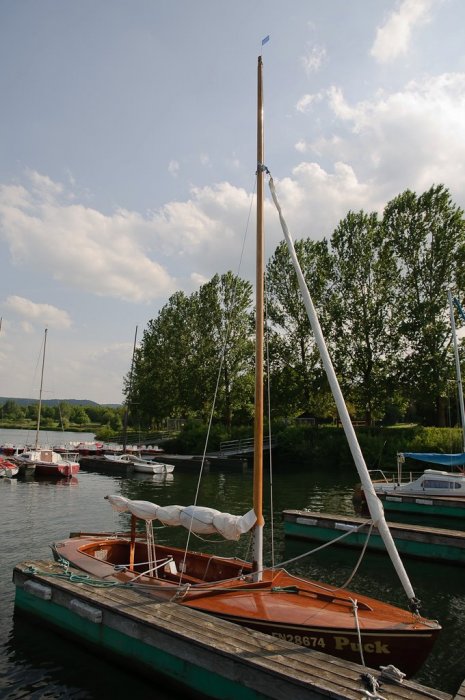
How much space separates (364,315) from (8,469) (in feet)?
115

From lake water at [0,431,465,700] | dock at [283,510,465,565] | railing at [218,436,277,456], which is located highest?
railing at [218,436,277,456]

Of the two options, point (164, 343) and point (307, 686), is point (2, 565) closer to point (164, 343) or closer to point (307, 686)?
point (307, 686)

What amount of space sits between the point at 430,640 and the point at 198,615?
412 centimetres

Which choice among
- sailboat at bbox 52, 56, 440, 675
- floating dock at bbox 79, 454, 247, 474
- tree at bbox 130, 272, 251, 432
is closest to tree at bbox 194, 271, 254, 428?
tree at bbox 130, 272, 251, 432

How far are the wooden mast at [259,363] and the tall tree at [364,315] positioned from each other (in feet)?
128

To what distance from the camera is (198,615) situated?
928 cm

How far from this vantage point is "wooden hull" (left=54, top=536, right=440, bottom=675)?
841cm

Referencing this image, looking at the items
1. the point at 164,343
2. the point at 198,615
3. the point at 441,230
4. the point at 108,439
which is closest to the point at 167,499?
the point at 198,615

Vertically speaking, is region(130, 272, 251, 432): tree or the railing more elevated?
region(130, 272, 251, 432): tree

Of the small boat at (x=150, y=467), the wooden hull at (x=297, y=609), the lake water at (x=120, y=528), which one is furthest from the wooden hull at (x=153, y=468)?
the wooden hull at (x=297, y=609)

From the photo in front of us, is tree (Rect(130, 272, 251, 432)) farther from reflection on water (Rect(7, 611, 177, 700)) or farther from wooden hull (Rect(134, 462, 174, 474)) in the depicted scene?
reflection on water (Rect(7, 611, 177, 700))

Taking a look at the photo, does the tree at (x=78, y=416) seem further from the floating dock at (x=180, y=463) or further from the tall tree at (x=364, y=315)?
the tall tree at (x=364, y=315)

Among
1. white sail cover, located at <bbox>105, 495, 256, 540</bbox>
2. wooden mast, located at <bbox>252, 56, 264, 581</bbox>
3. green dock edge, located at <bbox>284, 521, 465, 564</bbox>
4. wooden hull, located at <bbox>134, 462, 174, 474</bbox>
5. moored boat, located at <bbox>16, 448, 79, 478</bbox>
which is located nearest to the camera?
wooden mast, located at <bbox>252, 56, 264, 581</bbox>

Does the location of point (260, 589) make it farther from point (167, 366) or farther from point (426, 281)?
point (167, 366)
